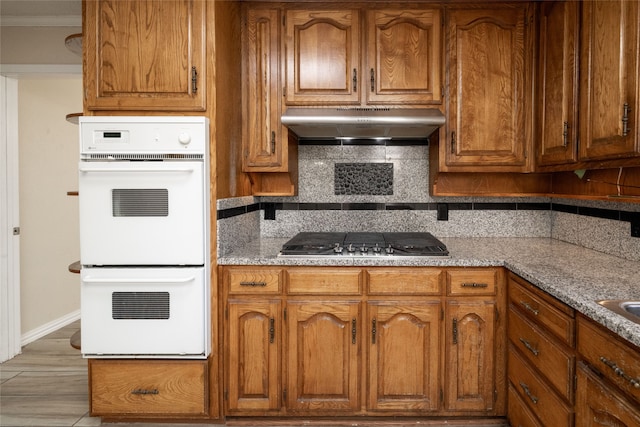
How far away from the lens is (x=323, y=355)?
85.7 inches

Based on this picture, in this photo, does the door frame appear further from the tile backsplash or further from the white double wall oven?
the tile backsplash

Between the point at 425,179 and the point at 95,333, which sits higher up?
the point at 425,179

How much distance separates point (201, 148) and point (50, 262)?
8.29ft

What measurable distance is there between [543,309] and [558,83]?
1240 mm

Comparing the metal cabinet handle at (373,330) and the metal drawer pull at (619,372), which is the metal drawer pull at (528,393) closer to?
the metal drawer pull at (619,372)

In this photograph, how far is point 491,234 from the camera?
112 inches

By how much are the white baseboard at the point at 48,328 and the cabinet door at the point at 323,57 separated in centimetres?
283

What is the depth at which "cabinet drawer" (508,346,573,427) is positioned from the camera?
1525 mm

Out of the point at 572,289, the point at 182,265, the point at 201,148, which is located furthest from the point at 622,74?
the point at 182,265

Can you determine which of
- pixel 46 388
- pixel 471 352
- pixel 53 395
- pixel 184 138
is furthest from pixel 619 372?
pixel 46 388

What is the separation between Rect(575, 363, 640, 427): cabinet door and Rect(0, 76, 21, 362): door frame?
3.54 meters

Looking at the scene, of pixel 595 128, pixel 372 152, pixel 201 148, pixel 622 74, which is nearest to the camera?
pixel 622 74

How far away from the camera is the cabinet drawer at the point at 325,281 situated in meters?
2.15

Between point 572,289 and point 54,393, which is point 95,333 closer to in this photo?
point 54,393
